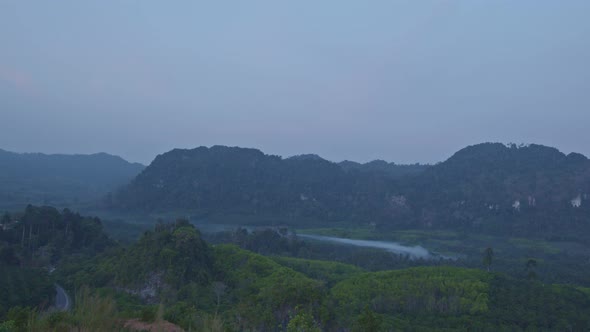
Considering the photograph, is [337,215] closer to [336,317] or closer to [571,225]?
[571,225]

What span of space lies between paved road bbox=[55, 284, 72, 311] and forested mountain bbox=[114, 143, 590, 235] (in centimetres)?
5246

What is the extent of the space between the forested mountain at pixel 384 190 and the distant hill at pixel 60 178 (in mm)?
14550

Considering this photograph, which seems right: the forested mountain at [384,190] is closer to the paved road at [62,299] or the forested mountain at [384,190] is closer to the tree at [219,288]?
the tree at [219,288]

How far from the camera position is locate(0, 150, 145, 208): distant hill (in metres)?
82.2

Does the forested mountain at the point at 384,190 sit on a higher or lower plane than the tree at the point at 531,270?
higher

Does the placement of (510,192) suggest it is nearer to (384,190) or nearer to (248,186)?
(384,190)

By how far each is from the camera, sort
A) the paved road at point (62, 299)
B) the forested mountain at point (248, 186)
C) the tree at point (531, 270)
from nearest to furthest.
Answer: the paved road at point (62, 299)
the tree at point (531, 270)
the forested mountain at point (248, 186)

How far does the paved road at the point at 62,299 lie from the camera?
23.1 meters

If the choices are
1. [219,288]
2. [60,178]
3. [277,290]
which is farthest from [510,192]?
[60,178]

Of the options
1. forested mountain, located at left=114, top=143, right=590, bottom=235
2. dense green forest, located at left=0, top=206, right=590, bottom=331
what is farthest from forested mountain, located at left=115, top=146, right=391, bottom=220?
dense green forest, located at left=0, top=206, right=590, bottom=331

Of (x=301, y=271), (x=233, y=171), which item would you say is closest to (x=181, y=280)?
(x=301, y=271)

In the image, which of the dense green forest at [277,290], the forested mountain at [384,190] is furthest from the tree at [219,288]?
the forested mountain at [384,190]

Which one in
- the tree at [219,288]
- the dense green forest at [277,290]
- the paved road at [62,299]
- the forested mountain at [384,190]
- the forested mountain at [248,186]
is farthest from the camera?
the forested mountain at [248,186]

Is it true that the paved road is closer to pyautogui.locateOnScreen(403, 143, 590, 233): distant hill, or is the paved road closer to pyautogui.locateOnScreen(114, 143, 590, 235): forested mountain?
pyautogui.locateOnScreen(114, 143, 590, 235): forested mountain
